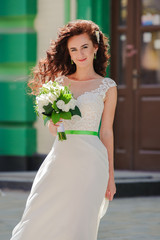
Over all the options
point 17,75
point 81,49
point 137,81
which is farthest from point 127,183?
point 81,49

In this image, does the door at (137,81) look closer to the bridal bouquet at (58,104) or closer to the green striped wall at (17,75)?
the green striped wall at (17,75)

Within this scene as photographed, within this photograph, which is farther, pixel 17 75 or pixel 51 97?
pixel 17 75

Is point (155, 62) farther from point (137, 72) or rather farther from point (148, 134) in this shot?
point (148, 134)

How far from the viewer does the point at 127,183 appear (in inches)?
313

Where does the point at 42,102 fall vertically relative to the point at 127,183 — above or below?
above

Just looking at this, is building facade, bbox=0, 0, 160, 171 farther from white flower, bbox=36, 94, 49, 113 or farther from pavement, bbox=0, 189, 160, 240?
white flower, bbox=36, 94, 49, 113

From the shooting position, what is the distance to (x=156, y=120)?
8.87 m

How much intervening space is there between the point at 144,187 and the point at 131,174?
1.45 feet

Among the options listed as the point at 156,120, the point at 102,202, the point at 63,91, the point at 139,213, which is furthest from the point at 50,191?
the point at 156,120

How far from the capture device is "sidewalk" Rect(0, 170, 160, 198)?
7.98m

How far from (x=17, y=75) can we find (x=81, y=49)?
16.9ft

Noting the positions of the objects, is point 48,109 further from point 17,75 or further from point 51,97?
point 17,75

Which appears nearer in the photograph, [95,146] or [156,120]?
[95,146]

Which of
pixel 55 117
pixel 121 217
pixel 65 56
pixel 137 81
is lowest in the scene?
pixel 121 217
